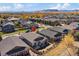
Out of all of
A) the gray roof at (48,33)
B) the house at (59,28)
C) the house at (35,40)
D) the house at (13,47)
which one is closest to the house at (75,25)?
the house at (59,28)

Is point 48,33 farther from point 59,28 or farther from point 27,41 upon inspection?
point 27,41

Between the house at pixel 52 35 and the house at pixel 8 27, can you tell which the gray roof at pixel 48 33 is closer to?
the house at pixel 52 35

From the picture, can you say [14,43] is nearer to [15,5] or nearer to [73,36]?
[15,5]

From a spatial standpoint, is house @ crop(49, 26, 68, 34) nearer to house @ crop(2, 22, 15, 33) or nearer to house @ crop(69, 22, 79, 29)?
house @ crop(69, 22, 79, 29)

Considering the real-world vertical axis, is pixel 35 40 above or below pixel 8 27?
below

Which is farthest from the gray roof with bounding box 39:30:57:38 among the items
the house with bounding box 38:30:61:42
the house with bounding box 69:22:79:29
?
the house with bounding box 69:22:79:29

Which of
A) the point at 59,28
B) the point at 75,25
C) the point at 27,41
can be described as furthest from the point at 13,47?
the point at 75,25
